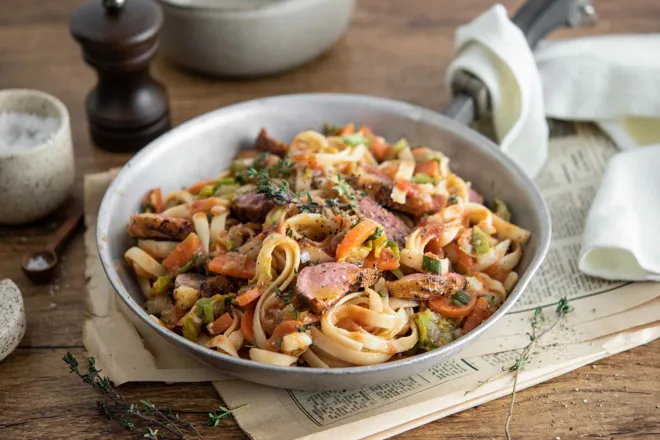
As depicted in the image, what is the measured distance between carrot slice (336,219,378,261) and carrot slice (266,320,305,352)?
0.28 meters

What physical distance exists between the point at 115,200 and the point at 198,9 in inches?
52.6

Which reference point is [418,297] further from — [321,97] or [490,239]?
[321,97]

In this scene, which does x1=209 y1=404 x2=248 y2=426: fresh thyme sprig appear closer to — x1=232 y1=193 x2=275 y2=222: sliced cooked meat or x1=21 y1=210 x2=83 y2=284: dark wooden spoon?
x1=232 y1=193 x2=275 y2=222: sliced cooked meat

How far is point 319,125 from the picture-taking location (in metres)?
3.67

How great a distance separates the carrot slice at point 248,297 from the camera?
2.70m

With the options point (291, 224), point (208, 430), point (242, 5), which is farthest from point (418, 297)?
point (242, 5)

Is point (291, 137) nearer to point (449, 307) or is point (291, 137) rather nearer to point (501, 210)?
point (501, 210)

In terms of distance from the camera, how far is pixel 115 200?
3.09 metres

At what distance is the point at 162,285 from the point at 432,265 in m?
0.97

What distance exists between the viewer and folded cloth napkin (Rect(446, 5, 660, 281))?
324 centimetres

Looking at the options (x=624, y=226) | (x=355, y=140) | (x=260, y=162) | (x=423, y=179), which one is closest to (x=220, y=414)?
(x=260, y=162)

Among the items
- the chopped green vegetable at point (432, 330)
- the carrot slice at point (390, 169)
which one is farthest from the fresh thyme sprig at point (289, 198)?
the chopped green vegetable at point (432, 330)

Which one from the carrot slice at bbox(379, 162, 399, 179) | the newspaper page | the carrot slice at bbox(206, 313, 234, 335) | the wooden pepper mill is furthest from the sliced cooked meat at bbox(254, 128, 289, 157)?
the newspaper page

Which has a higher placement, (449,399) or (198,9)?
(198,9)
